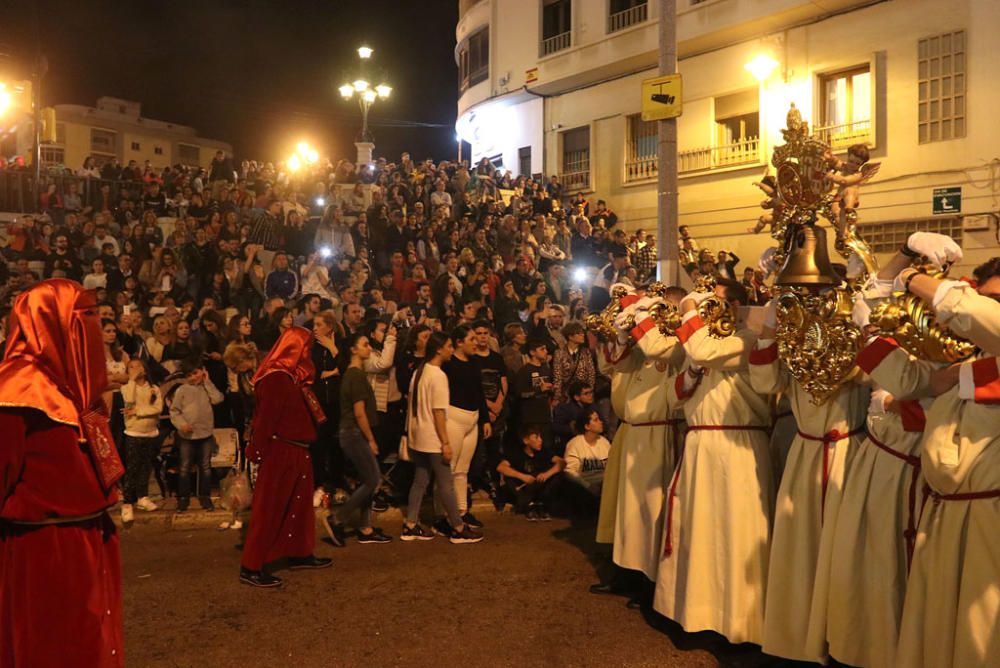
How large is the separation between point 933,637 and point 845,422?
1238mm

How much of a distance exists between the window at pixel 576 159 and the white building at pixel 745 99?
0.18ft

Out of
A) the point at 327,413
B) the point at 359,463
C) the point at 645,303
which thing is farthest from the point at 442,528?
the point at 645,303

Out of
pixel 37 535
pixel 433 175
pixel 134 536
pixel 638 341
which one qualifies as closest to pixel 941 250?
pixel 638 341


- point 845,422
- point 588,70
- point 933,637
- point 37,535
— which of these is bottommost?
point 933,637

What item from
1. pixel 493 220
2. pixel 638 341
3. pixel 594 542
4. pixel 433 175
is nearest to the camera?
pixel 638 341

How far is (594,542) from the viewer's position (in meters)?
8.28

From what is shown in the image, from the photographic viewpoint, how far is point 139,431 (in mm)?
9031

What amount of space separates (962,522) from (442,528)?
540 centimetres

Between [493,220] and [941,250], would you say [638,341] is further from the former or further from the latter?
[493,220]

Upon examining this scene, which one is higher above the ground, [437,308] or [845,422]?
[437,308]

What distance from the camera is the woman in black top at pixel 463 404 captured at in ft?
28.1

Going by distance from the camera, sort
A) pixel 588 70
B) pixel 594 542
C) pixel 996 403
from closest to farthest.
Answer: pixel 996 403 → pixel 594 542 → pixel 588 70

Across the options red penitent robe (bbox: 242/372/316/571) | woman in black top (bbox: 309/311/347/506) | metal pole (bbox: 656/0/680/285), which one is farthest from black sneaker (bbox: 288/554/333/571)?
metal pole (bbox: 656/0/680/285)

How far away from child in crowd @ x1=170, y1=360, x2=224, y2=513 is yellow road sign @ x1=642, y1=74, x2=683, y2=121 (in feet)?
17.2
